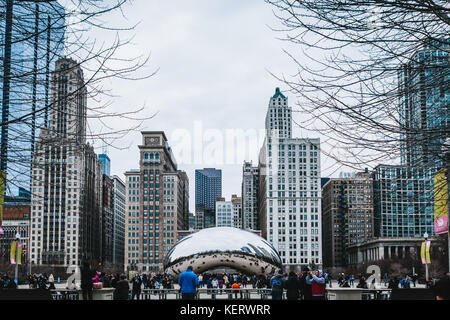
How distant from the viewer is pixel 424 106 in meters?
9.97

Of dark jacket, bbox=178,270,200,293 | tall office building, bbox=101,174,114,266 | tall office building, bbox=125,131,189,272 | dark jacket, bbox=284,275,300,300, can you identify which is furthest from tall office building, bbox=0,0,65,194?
tall office building, bbox=101,174,114,266

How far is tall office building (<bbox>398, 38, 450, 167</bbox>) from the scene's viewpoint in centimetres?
843

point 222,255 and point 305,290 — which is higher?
point 305,290

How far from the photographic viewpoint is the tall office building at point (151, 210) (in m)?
138

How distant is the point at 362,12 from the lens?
25.8 feet

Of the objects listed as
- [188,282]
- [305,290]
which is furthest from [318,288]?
[188,282]

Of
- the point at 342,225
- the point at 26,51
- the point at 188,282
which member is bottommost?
the point at 342,225

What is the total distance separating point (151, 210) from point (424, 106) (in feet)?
441

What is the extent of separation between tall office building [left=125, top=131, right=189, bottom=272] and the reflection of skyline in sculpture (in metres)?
90.0

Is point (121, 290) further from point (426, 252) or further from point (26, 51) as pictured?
point (426, 252)

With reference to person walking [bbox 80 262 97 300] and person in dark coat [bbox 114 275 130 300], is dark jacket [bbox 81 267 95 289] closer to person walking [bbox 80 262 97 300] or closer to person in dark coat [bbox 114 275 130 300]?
person walking [bbox 80 262 97 300]

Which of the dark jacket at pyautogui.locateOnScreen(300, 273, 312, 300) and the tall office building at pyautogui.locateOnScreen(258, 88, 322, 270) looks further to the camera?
the tall office building at pyautogui.locateOnScreen(258, 88, 322, 270)
